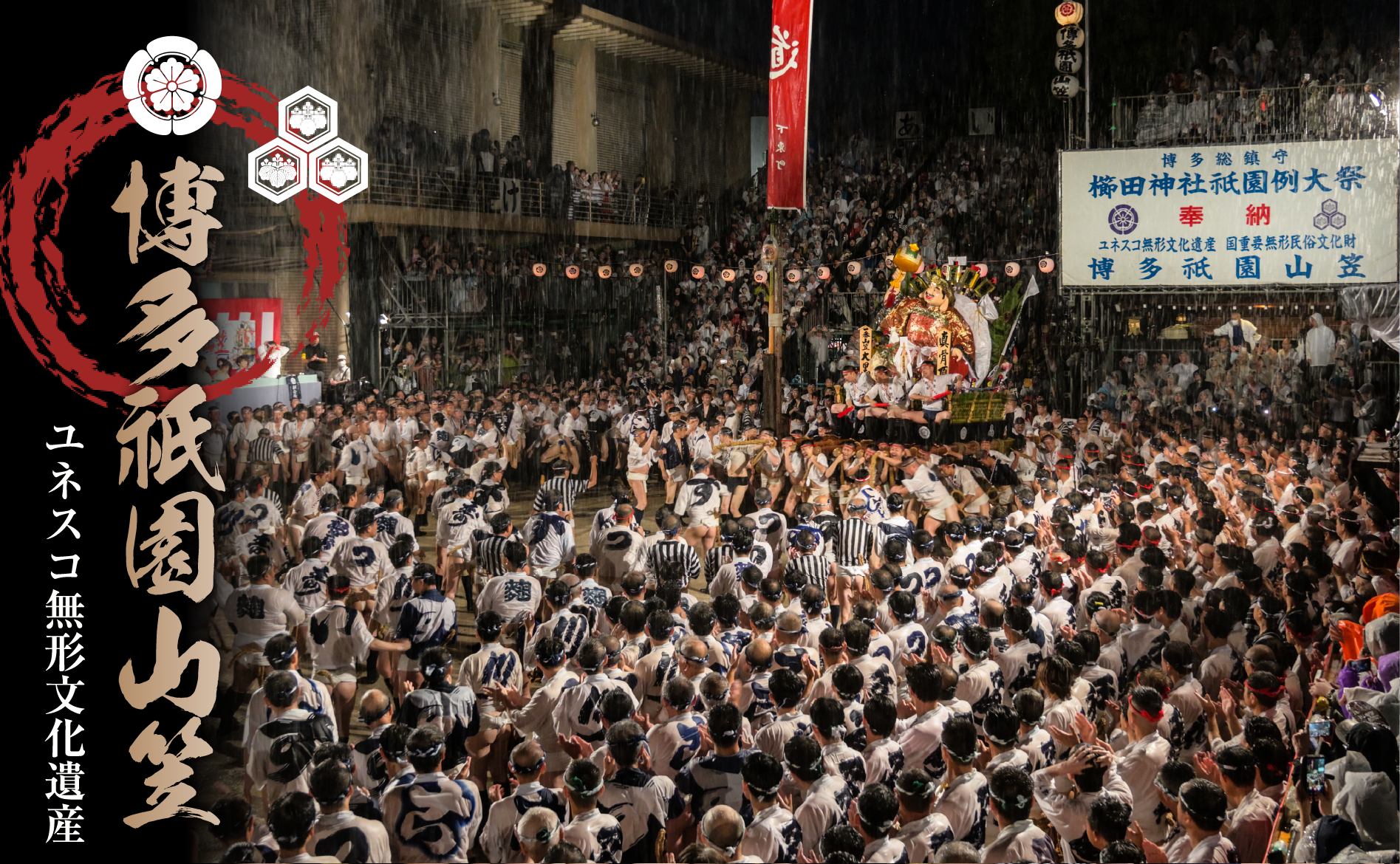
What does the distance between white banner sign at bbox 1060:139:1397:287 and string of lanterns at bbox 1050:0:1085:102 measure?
151 inches

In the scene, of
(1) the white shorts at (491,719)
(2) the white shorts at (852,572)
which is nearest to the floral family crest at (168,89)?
(1) the white shorts at (491,719)

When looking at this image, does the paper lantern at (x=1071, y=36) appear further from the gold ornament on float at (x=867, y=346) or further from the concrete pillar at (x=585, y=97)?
the concrete pillar at (x=585, y=97)

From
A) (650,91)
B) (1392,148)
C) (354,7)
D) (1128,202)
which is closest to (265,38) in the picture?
(354,7)

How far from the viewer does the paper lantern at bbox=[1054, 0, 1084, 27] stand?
1605 cm

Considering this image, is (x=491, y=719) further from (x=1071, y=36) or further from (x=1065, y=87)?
(x=1071, y=36)

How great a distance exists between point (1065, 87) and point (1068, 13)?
1.02 meters

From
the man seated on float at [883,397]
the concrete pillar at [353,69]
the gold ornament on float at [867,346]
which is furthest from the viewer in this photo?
the concrete pillar at [353,69]

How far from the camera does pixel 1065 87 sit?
632 inches

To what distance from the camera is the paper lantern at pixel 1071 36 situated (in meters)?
16.1

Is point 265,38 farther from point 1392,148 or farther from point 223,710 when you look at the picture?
point 1392,148

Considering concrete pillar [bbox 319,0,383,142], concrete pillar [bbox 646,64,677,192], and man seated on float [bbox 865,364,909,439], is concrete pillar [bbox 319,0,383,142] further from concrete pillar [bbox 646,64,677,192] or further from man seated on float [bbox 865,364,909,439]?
man seated on float [bbox 865,364,909,439]

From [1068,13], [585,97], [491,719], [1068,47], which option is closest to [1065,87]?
[1068,47]

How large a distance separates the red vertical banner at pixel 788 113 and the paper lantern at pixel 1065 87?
4792 mm

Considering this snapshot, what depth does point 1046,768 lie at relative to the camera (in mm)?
4762
